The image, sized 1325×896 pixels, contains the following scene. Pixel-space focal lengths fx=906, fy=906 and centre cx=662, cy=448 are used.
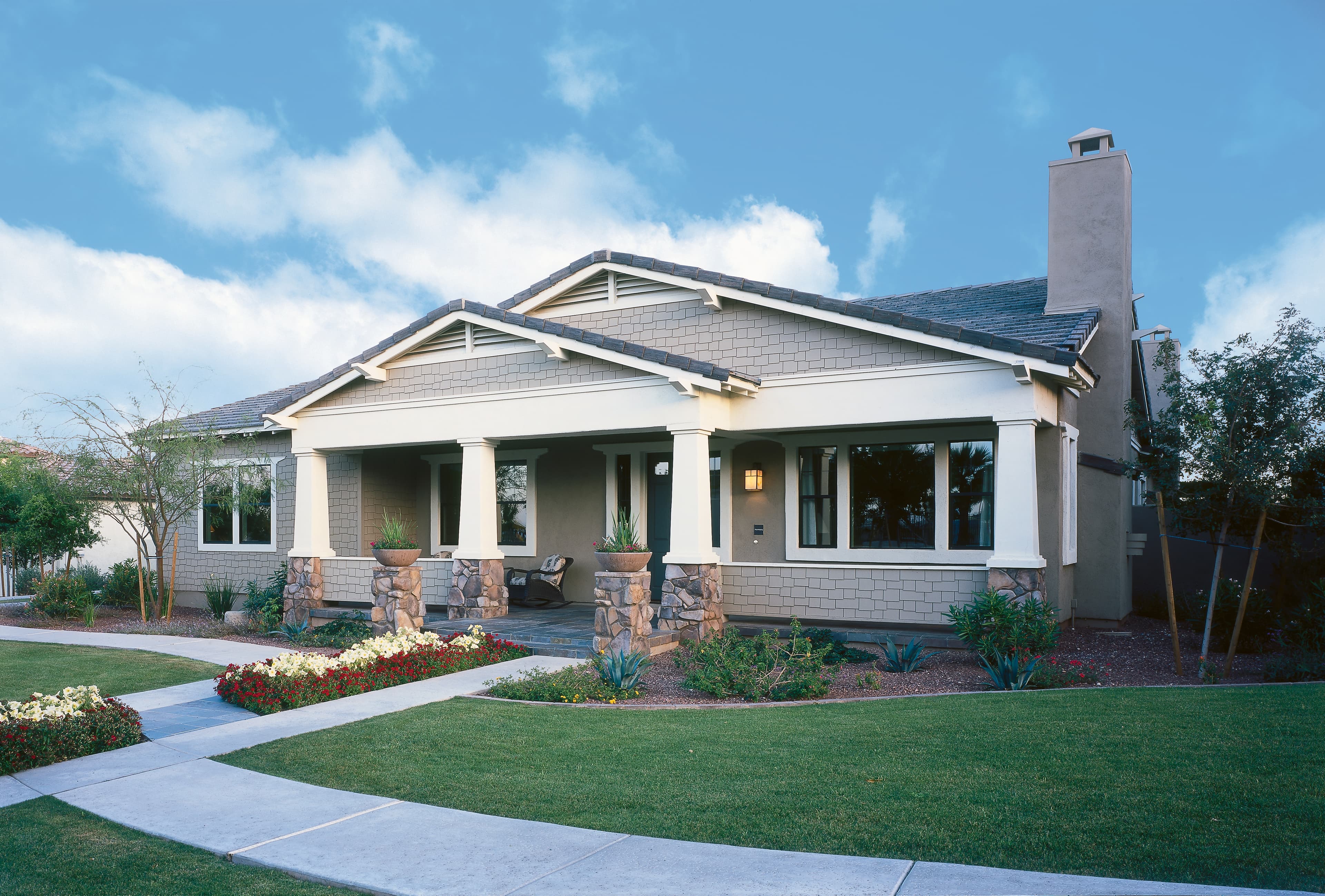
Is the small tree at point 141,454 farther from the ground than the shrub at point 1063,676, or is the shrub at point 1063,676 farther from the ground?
the small tree at point 141,454

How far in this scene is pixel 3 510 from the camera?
18.5 meters

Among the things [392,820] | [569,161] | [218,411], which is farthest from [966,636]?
[569,161]

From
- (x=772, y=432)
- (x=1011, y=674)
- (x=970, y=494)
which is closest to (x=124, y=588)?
(x=772, y=432)

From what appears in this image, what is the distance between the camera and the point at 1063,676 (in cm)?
888

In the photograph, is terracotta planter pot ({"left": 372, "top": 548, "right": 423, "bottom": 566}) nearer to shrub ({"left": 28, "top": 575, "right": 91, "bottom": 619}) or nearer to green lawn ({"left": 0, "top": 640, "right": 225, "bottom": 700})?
green lawn ({"left": 0, "top": 640, "right": 225, "bottom": 700})

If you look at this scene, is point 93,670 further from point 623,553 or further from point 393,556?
point 623,553

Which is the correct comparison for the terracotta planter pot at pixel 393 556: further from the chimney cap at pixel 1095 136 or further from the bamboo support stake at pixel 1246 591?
the chimney cap at pixel 1095 136

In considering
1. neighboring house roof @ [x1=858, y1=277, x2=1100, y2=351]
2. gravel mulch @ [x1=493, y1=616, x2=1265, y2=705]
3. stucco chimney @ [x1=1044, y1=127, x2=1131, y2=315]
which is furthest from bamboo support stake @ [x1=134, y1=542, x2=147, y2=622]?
stucco chimney @ [x1=1044, y1=127, x2=1131, y2=315]

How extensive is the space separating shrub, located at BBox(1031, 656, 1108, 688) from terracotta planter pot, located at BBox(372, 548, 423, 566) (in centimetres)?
815

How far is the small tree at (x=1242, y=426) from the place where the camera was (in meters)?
9.05

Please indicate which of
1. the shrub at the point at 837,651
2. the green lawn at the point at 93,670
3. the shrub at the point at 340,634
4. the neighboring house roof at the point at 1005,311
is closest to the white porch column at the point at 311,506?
the shrub at the point at 340,634

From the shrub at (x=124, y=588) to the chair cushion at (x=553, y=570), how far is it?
8168mm

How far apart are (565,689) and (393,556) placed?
510 cm

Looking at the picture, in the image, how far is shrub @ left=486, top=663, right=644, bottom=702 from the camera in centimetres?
846
